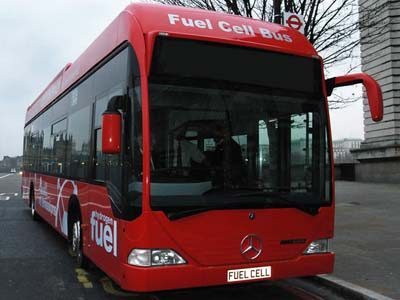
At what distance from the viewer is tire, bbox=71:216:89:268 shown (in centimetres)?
694

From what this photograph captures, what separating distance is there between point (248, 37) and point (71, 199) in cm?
384

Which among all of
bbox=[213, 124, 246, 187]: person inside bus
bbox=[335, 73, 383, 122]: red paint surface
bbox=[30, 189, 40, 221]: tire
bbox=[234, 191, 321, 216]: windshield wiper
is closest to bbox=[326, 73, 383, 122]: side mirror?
bbox=[335, 73, 383, 122]: red paint surface

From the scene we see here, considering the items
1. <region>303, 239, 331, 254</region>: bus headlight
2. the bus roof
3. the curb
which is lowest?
the curb

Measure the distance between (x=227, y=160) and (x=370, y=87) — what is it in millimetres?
1781

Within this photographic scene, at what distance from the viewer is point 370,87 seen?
5324mm

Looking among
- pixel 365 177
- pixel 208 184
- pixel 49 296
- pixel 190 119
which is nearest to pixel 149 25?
pixel 190 119

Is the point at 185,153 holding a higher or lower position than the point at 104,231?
higher

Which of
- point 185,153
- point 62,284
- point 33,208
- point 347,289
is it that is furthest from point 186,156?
point 33,208

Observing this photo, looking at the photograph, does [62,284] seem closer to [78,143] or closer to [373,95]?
[78,143]

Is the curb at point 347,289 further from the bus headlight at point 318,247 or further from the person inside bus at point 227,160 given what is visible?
the person inside bus at point 227,160

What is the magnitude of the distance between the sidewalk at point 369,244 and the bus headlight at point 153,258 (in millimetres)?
2530

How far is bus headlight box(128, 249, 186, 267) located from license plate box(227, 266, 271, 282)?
20.0 inches

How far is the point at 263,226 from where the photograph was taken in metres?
4.98

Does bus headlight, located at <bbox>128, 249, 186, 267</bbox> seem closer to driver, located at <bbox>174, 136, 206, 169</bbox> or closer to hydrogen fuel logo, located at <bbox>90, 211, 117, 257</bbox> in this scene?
Answer: hydrogen fuel logo, located at <bbox>90, 211, 117, 257</bbox>
